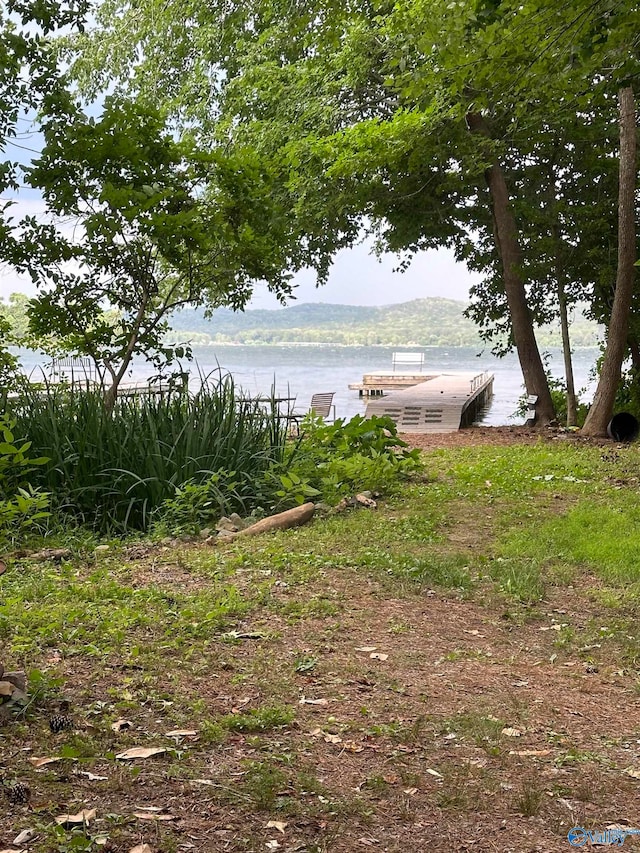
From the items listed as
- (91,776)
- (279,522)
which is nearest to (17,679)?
(91,776)

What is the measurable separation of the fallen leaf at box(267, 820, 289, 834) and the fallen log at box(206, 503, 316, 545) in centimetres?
325

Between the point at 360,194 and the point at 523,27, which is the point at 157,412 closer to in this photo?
the point at 523,27

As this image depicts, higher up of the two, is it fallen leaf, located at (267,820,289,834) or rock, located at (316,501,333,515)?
rock, located at (316,501,333,515)

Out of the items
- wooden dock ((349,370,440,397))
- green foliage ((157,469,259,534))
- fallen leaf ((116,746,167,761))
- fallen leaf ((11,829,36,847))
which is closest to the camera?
fallen leaf ((11,829,36,847))

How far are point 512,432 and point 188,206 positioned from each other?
7.57 meters

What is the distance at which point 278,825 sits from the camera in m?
2.21

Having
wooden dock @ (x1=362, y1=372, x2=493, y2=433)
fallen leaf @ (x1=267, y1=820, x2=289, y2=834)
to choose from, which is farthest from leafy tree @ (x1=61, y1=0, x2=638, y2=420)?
fallen leaf @ (x1=267, y1=820, x2=289, y2=834)

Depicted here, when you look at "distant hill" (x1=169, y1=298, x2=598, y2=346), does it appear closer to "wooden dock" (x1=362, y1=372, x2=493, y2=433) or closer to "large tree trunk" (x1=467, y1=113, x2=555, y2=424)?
"wooden dock" (x1=362, y1=372, x2=493, y2=433)

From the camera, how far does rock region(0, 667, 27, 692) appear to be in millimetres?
2818

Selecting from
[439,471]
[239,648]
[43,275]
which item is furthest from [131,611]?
[439,471]

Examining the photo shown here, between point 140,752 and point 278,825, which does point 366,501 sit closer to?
point 140,752

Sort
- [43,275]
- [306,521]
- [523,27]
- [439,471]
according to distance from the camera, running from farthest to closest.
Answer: [439,471], [43,275], [523,27], [306,521]

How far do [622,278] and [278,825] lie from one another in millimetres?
11096

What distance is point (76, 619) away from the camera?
3.71 metres
